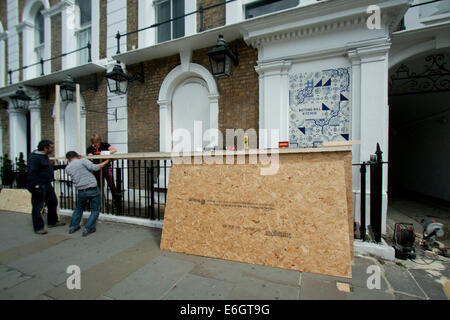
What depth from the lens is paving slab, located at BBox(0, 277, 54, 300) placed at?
7.13ft

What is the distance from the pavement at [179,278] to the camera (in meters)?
2.17

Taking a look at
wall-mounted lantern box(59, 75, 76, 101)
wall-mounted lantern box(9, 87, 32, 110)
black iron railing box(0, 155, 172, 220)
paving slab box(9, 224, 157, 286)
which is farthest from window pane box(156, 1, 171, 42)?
paving slab box(9, 224, 157, 286)

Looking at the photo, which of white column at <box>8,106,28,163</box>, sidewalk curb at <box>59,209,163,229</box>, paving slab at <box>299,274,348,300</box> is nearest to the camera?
paving slab at <box>299,274,348,300</box>

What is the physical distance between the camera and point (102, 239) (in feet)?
12.0

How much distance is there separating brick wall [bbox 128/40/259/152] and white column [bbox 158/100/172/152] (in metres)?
0.17

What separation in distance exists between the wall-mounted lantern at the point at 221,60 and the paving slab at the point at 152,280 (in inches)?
159

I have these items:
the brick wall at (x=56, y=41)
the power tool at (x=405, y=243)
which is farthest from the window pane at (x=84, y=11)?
the power tool at (x=405, y=243)

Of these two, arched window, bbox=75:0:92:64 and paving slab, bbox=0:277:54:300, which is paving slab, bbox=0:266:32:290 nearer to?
paving slab, bbox=0:277:54:300

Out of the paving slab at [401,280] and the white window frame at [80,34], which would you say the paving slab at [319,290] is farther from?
the white window frame at [80,34]

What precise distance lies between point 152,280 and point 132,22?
23.9 feet

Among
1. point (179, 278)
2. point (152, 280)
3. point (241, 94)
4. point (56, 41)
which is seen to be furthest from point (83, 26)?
point (179, 278)

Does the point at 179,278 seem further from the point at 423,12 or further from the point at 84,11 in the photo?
the point at 84,11
